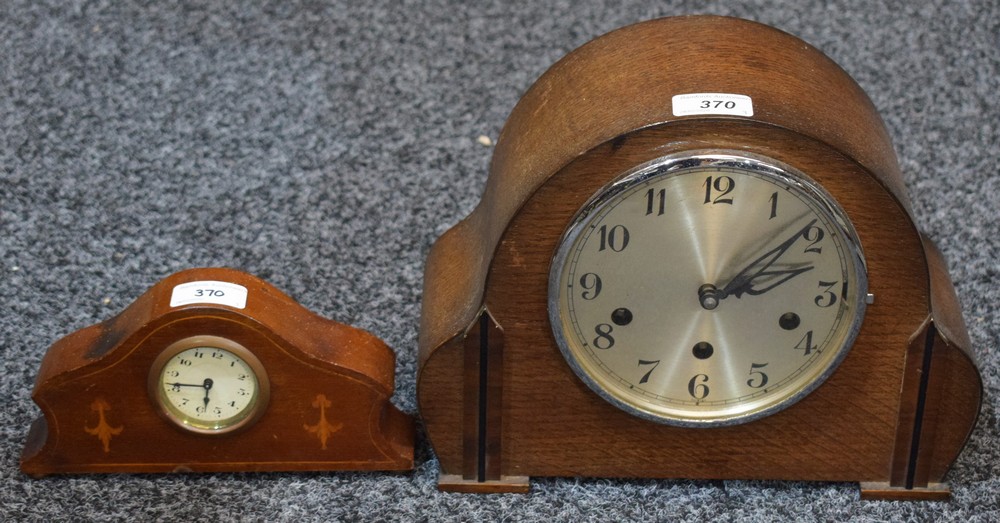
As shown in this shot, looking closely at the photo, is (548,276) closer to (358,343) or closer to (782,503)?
(358,343)

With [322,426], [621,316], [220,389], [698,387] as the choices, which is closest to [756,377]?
[698,387]

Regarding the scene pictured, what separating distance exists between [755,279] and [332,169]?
898 mm

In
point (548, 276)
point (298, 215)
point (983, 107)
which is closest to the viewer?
point (548, 276)

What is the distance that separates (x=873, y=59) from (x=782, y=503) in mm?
1032

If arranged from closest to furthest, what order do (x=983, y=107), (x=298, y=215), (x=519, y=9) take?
(x=298, y=215) < (x=983, y=107) < (x=519, y=9)

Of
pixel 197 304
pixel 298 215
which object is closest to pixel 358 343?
pixel 197 304

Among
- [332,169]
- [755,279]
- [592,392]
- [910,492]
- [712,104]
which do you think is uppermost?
[332,169]

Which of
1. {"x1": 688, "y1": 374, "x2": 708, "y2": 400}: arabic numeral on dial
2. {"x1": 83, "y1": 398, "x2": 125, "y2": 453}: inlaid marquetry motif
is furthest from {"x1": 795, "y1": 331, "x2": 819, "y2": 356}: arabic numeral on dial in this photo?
{"x1": 83, "y1": 398, "x2": 125, "y2": 453}: inlaid marquetry motif

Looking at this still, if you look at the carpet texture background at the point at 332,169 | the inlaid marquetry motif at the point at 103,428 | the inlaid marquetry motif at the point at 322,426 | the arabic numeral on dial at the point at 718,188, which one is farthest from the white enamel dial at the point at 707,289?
the inlaid marquetry motif at the point at 103,428

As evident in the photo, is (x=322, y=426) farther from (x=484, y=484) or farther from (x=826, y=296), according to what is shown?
(x=826, y=296)

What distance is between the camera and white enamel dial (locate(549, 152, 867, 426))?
1.81m

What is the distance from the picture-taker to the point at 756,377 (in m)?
1.95

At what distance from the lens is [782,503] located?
2035 millimetres

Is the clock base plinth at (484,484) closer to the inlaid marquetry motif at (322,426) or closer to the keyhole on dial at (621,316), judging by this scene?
the inlaid marquetry motif at (322,426)
